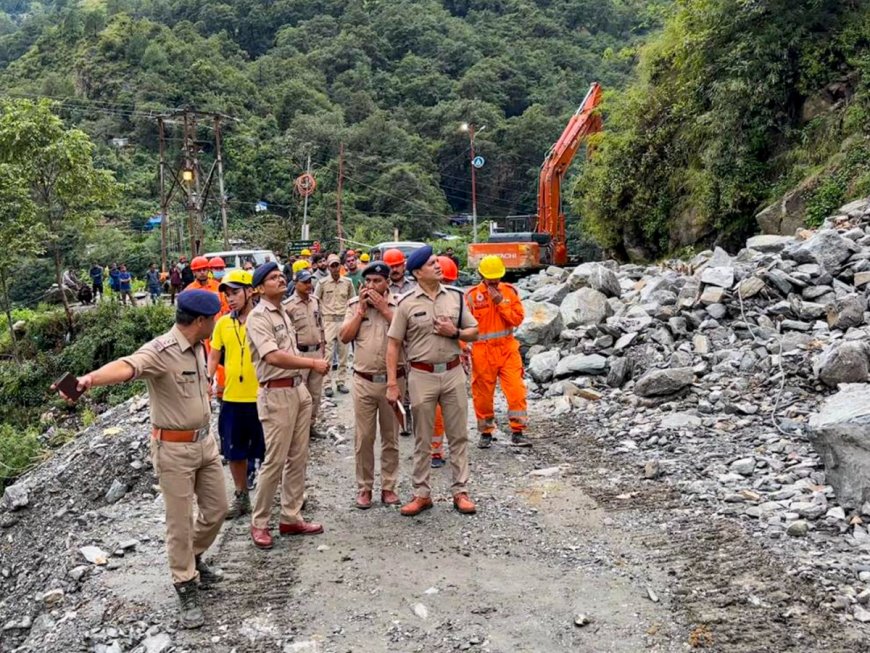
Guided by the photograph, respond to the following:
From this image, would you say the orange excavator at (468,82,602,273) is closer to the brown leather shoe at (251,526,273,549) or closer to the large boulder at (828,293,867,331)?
the large boulder at (828,293,867,331)

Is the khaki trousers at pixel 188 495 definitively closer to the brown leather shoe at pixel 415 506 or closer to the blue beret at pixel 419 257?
the brown leather shoe at pixel 415 506

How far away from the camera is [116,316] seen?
19547 mm

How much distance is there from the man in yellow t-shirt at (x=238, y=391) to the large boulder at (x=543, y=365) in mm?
4607

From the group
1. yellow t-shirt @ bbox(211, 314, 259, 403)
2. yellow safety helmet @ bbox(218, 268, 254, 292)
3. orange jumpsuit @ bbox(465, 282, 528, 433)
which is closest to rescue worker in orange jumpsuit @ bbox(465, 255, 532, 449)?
orange jumpsuit @ bbox(465, 282, 528, 433)

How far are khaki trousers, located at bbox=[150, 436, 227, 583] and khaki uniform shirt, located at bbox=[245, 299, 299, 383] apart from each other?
26.1 inches

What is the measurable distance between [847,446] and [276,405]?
3.76 metres

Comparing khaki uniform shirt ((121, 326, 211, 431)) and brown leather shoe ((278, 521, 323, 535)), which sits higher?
khaki uniform shirt ((121, 326, 211, 431))

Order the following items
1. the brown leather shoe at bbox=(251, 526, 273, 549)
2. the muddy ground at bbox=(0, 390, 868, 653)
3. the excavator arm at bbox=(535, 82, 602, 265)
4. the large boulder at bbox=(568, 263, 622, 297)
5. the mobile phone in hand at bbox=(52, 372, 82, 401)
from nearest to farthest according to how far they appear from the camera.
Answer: the mobile phone in hand at bbox=(52, 372, 82, 401)
the muddy ground at bbox=(0, 390, 868, 653)
the brown leather shoe at bbox=(251, 526, 273, 549)
the large boulder at bbox=(568, 263, 622, 297)
the excavator arm at bbox=(535, 82, 602, 265)

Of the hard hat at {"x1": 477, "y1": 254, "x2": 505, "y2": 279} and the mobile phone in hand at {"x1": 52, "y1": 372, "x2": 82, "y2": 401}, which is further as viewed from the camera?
the hard hat at {"x1": 477, "y1": 254, "x2": 505, "y2": 279}

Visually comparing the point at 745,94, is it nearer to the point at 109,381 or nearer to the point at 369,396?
the point at 369,396

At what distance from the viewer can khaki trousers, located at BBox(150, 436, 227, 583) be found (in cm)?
391

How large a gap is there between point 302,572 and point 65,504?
464cm

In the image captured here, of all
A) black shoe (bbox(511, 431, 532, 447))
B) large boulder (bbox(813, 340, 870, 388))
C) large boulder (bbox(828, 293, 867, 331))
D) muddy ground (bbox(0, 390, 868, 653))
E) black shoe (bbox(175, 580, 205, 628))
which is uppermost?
large boulder (bbox(828, 293, 867, 331))

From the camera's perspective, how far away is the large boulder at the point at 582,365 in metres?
8.67
